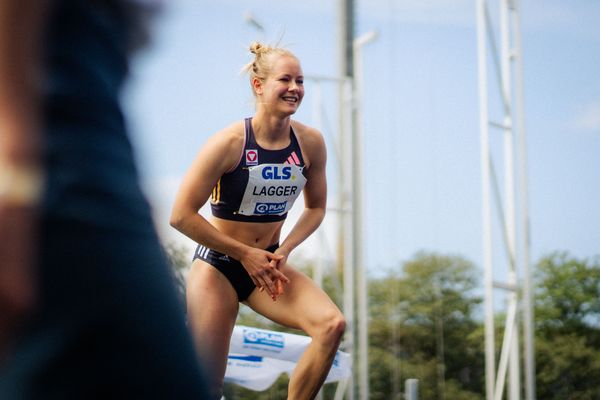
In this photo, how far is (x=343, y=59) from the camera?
11.4 meters

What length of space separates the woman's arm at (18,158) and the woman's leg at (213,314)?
3068 millimetres

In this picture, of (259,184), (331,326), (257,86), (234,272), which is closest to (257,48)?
(257,86)

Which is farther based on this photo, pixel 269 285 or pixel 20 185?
pixel 269 285

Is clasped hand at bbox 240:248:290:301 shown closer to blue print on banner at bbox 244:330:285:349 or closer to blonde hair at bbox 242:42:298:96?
blonde hair at bbox 242:42:298:96

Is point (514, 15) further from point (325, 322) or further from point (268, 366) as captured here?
point (325, 322)

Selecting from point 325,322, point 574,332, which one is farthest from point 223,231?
point 574,332

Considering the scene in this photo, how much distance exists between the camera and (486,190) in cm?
741

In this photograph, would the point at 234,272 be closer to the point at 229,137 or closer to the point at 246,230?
the point at 246,230

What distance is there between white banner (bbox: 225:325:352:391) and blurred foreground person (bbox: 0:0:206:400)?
600 centimetres

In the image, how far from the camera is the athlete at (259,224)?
386 centimetres

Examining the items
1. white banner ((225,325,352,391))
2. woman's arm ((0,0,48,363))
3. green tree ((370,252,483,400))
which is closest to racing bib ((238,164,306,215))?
white banner ((225,325,352,391))

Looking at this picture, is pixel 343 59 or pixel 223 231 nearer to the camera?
pixel 223 231

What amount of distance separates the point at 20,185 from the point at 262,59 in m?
3.37

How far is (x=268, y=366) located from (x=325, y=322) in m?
3.35
